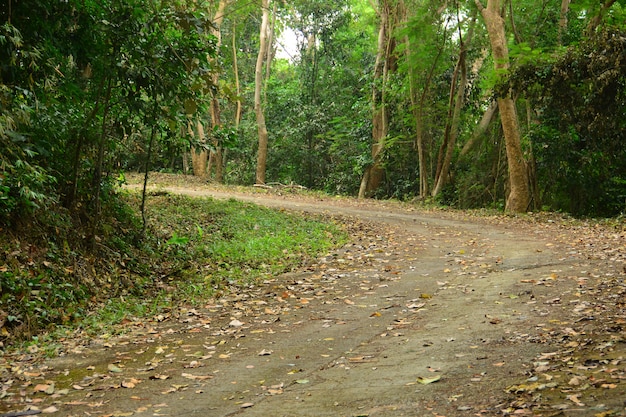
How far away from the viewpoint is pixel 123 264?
33.2 feet

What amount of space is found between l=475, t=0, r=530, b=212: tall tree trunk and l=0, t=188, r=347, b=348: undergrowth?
21.5 ft

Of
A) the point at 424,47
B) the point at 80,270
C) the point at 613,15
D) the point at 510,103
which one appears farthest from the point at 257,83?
the point at 80,270

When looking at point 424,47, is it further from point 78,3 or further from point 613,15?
point 78,3

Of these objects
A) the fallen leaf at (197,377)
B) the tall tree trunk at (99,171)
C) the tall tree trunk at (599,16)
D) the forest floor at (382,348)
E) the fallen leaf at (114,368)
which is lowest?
the fallen leaf at (114,368)

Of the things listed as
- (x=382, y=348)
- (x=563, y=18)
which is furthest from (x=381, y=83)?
(x=382, y=348)

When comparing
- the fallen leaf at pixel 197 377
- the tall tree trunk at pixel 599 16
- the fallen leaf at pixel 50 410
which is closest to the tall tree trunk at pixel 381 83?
the tall tree trunk at pixel 599 16

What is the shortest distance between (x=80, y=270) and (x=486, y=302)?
5626 mm

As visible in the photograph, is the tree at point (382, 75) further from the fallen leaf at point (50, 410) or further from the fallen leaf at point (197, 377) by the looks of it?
the fallen leaf at point (50, 410)

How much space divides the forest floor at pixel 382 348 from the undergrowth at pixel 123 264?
0.57 meters

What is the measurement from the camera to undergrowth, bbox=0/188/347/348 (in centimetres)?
765

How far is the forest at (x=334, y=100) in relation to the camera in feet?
29.8

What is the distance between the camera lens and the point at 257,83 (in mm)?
28391

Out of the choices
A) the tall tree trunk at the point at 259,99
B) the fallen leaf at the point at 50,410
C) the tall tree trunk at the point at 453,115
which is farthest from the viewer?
the tall tree trunk at the point at 259,99

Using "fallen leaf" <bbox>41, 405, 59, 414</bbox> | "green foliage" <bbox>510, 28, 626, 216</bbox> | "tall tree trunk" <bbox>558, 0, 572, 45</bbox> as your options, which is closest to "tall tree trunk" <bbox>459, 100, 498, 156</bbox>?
"green foliage" <bbox>510, 28, 626, 216</bbox>
